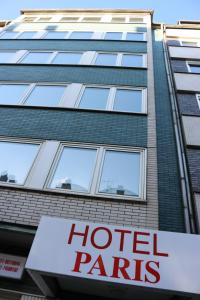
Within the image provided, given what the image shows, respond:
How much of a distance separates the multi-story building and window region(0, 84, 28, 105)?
4 centimetres

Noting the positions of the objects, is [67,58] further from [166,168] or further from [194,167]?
[194,167]

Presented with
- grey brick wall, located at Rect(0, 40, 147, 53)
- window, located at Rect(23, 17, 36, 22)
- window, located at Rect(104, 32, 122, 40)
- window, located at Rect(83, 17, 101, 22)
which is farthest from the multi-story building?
window, located at Rect(23, 17, 36, 22)

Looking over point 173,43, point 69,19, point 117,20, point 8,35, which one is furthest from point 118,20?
point 8,35

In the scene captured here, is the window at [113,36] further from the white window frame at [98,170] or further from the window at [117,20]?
the white window frame at [98,170]

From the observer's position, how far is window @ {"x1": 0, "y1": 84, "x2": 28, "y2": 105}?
9844 millimetres

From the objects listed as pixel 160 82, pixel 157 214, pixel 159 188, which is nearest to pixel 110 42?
pixel 160 82

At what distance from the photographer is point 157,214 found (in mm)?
6176

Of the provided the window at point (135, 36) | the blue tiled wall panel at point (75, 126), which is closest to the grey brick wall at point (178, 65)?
the window at point (135, 36)

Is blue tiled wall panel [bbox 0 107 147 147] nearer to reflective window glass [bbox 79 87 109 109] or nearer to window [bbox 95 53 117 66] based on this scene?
reflective window glass [bbox 79 87 109 109]

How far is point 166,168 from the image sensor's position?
295 inches

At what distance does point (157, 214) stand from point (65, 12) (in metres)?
17.2

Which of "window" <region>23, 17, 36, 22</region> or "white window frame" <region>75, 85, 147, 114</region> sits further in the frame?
"window" <region>23, 17, 36, 22</region>

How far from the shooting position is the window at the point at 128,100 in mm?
9297

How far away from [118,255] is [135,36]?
13.4m
